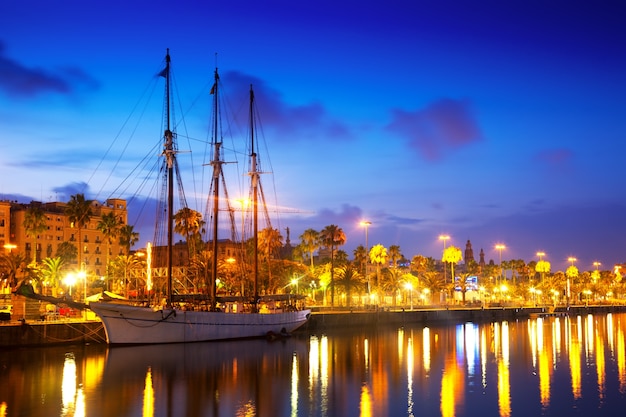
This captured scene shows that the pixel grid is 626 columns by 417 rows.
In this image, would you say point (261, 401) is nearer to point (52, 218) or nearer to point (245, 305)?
point (245, 305)

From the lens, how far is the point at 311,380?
45.1 metres

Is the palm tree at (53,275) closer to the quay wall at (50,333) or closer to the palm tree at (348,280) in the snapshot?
the palm tree at (348,280)

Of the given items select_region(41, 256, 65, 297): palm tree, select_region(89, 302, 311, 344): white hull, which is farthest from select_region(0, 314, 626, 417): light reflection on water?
select_region(41, 256, 65, 297): palm tree

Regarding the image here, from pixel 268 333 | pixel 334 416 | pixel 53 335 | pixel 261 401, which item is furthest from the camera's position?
pixel 268 333

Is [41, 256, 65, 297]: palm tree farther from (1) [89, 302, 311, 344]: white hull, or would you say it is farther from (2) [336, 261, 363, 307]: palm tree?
(1) [89, 302, 311, 344]: white hull

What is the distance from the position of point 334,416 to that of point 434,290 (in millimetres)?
126154

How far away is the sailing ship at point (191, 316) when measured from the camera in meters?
62.3

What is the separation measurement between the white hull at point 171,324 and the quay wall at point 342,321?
3272 mm

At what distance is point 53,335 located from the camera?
61.4 m

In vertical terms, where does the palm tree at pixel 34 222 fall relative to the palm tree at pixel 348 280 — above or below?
above

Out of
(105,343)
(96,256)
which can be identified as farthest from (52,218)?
(105,343)

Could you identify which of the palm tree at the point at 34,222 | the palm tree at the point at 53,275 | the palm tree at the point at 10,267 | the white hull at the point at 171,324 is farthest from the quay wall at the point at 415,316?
the palm tree at the point at 34,222

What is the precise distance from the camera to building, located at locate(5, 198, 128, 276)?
147m

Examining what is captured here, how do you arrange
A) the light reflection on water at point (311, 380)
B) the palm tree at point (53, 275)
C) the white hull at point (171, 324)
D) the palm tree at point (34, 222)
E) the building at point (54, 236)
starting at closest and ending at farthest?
1. the light reflection on water at point (311, 380)
2. the white hull at point (171, 324)
3. the palm tree at point (53, 275)
4. the palm tree at point (34, 222)
5. the building at point (54, 236)
